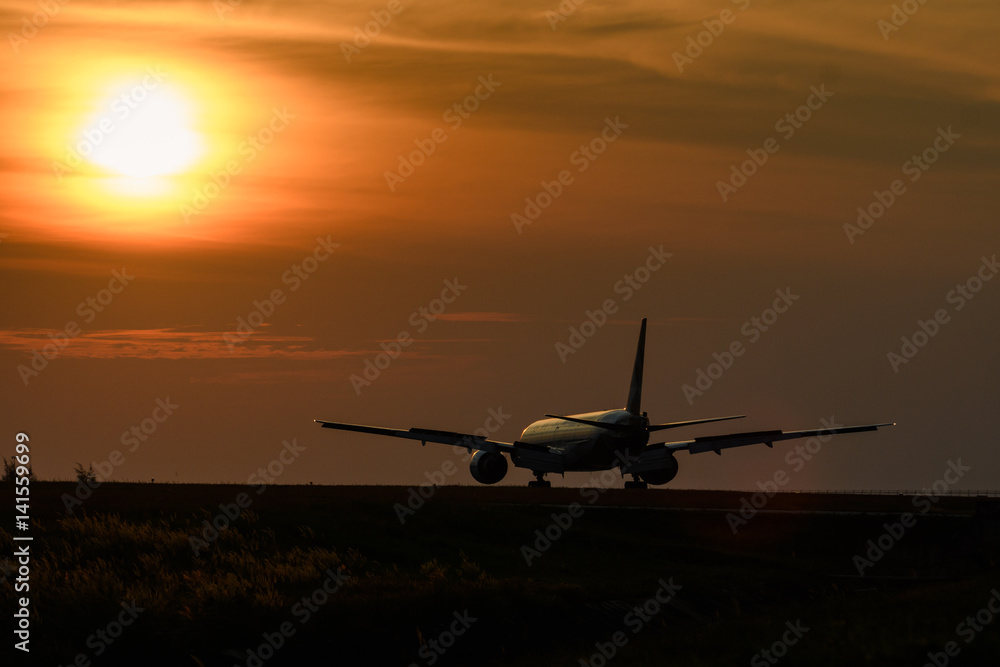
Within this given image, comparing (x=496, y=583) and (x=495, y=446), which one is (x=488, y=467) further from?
(x=496, y=583)

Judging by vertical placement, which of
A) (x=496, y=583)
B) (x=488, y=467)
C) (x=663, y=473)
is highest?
(x=488, y=467)

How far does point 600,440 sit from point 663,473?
448cm

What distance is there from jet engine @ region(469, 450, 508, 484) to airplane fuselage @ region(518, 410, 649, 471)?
3220mm

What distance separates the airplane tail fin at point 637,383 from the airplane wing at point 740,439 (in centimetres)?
243

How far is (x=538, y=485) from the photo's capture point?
76.1m

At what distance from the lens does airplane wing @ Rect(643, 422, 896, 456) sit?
67.6m

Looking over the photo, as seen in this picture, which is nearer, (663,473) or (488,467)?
(663,473)

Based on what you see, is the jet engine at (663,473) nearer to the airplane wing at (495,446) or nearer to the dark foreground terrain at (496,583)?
the airplane wing at (495,446)

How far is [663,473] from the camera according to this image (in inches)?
2815

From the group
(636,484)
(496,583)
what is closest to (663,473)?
(636,484)

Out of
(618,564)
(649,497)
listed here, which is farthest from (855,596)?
(649,497)

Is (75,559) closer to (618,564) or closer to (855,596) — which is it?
(618,564)

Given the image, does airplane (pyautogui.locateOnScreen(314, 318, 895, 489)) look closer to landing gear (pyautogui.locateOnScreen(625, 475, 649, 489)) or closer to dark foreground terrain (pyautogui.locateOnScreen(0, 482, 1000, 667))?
landing gear (pyautogui.locateOnScreen(625, 475, 649, 489))

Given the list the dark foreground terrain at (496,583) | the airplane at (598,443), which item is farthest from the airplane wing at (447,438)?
the dark foreground terrain at (496,583)
